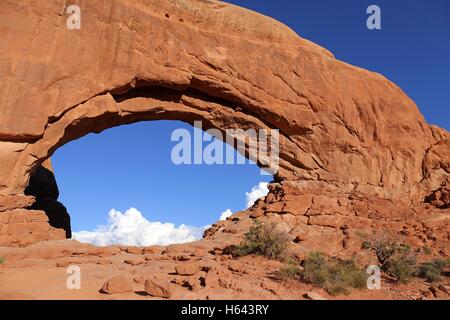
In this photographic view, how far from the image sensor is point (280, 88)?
17578 mm

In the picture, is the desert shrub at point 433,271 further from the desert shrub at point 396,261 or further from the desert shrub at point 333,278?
the desert shrub at point 333,278

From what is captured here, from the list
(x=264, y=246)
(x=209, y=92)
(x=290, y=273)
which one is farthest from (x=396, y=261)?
(x=209, y=92)

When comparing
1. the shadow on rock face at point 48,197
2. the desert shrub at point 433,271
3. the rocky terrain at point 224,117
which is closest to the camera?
the desert shrub at point 433,271

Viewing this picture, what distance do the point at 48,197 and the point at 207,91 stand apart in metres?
13.6

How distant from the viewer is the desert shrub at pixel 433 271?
9.60m

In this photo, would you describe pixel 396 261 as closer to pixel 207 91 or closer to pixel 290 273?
pixel 290 273

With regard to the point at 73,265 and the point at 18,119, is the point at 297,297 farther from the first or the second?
the point at 18,119

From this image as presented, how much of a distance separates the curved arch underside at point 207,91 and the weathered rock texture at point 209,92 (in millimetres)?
45

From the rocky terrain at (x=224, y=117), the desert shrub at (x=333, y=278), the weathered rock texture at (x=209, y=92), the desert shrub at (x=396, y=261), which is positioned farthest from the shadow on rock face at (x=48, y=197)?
the desert shrub at (x=333, y=278)

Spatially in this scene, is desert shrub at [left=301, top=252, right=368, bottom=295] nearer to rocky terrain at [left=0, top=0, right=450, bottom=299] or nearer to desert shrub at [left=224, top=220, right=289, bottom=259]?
rocky terrain at [left=0, top=0, right=450, bottom=299]

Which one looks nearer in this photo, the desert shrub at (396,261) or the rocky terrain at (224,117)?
the desert shrub at (396,261)

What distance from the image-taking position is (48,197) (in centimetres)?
2398

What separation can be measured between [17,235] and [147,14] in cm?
974
